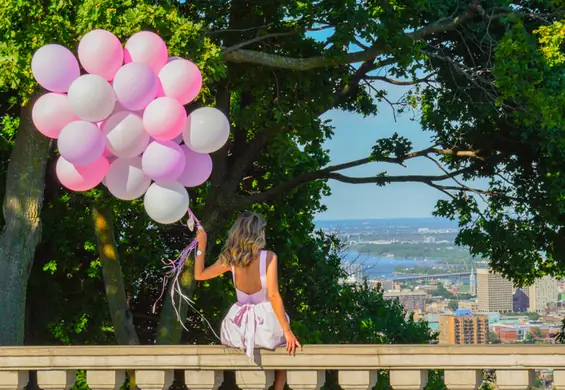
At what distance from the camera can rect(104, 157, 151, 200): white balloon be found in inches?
288

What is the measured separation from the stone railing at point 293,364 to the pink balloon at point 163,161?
4.40 ft

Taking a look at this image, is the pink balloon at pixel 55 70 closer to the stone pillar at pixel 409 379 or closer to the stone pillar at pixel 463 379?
the stone pillar at pixel 409 379

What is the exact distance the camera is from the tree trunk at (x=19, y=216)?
1187cm

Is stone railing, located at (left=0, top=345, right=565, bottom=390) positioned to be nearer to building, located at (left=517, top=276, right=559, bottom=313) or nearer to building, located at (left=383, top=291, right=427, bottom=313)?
building, located at (left=517, top=276, right=559, bottom=313)

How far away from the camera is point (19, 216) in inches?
468

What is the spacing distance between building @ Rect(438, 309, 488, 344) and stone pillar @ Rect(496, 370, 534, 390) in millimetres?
21324

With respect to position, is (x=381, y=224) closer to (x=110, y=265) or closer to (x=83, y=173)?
(x=110, y=265)

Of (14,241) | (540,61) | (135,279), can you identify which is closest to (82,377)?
(135,279)

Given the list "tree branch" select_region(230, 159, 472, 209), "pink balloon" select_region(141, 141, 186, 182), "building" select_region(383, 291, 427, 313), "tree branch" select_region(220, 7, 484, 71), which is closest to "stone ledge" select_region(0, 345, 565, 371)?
"pink balloon" select_region(141, 141, 186, 182)

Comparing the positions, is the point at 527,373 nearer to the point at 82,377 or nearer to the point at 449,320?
the point at 82,377

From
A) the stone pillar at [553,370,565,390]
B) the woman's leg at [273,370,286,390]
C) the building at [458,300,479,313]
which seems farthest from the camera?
the building at [458,300,479,313]

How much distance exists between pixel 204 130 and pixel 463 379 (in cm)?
256

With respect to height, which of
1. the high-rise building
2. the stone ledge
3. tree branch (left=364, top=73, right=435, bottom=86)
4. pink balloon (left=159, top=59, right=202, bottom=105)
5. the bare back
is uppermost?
tree branch (left=364, top=73, right=435, bottom=86)

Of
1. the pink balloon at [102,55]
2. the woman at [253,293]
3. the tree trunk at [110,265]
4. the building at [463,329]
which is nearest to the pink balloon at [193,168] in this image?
the pink balloon at [102,55]
